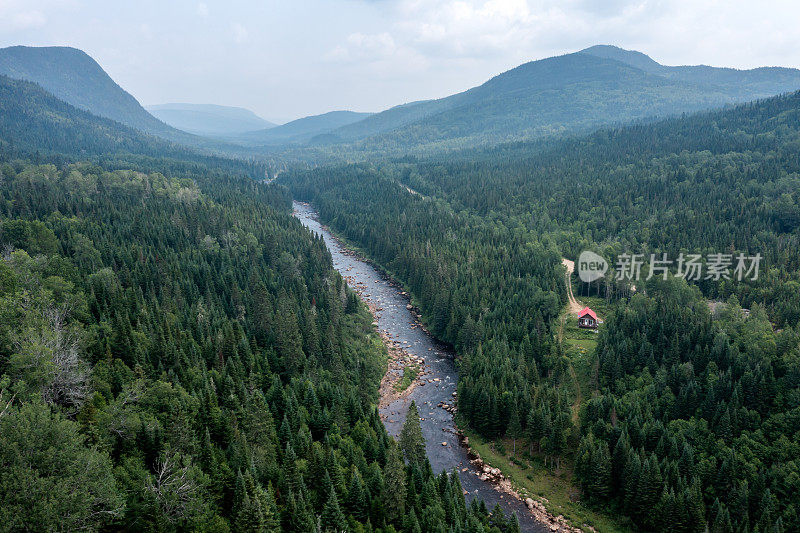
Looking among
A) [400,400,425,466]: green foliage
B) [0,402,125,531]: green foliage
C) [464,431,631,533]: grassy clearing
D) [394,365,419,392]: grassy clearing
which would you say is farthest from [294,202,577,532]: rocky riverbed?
[0,402,125,531]: green foliage

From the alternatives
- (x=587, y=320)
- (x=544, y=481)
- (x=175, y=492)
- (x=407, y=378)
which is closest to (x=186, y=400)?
(x=175, y=492)

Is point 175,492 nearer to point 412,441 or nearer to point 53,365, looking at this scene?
point 53,365

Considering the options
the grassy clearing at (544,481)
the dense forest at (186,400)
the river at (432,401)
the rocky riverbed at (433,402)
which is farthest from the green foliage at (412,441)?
the grassy clearing at (544,481)

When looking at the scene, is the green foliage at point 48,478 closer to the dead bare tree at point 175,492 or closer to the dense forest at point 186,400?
the dense forest at point 186,400

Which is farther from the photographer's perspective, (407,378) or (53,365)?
(407,378)

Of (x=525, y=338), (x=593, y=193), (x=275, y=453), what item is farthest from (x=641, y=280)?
(x=275, y=453)

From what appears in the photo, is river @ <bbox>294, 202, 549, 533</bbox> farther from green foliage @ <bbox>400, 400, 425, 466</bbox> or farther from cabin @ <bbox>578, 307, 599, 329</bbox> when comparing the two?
cabin @ <bbox>578, 307, 599, 329</bbox>
